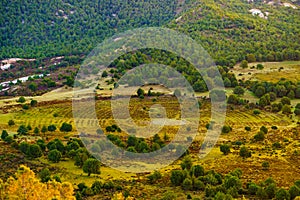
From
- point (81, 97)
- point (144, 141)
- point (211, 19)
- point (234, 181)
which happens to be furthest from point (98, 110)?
point (211, 19)

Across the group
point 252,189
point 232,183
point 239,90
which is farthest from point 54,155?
point 239,90

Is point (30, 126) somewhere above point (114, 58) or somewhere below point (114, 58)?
below

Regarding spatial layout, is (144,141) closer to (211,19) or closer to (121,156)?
(121,156)

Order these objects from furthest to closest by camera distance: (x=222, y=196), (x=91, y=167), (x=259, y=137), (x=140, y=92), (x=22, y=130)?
(x=140, y=92) → (x=22, y=130) → (x=259, y=137) → (x=91, y=167) → (x=222, y=196)

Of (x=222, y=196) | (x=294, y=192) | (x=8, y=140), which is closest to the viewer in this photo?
(x=222, y=196)

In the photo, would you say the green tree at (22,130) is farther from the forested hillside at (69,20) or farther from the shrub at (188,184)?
the forested hillside at (69,20)

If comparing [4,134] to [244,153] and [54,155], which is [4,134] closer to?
[54,155]

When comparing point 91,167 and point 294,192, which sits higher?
→ point 91,167
